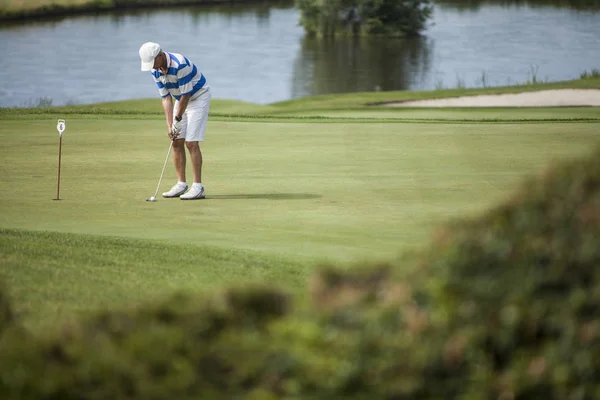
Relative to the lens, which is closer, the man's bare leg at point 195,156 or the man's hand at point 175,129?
the man's bare leg at point 195,156

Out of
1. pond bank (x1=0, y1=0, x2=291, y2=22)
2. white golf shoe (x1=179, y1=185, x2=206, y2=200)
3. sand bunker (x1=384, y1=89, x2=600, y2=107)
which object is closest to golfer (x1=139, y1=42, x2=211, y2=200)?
white golf shoe (x1=179, y1=185, x2=206, y2=200)

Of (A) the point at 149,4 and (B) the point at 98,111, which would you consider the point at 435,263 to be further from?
(A) the point at 149,4

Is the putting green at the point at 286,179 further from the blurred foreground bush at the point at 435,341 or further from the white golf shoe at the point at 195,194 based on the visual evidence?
Result: the blurred foreground bush at the point at 435,341

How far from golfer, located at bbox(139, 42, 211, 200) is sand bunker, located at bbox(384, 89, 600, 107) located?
13239mm

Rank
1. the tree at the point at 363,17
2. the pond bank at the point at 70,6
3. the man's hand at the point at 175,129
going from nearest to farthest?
the man's hand at the point at 175,129, the tree at the point at 363,17, the pond bank at the point at 70,6

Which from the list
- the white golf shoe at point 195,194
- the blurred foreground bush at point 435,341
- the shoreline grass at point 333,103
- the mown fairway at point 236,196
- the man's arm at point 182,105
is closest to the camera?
the blurred foreground bush at point 435,341

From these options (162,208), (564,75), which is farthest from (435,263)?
(564,75)

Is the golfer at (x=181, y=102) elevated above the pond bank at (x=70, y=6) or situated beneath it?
elevated above

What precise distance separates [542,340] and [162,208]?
243 inches

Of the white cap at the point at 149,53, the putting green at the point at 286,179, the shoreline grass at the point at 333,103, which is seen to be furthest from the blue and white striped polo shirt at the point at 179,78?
the shoreline grass at the point at 333,103

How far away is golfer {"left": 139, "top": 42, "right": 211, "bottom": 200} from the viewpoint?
983 centimetres

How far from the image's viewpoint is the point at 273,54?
47.8m

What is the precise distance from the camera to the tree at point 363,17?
184 ft

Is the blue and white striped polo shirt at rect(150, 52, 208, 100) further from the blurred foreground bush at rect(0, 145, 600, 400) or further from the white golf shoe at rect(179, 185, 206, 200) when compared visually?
the blurred foreground bush at rect(0, 145, 600, 400)
